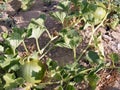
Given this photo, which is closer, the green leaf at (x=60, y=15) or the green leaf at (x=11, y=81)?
the green leaf at (x=11, y=81)

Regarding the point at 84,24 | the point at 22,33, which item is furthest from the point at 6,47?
the point at 84,24

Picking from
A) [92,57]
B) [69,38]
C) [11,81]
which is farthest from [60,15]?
[11,81]

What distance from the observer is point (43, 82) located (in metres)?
2.32

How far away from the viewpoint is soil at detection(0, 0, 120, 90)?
2.33 m

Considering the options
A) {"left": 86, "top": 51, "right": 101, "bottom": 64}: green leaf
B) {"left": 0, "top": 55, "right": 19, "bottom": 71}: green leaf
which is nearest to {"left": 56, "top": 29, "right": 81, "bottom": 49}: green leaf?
{"left": 86, "top": 51, "right": 101, "bottom": 64}: green leaf

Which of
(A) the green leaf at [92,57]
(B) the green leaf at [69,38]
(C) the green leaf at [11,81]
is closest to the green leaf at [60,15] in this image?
(B) the green leaf at [69,38]

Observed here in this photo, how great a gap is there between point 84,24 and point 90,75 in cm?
63

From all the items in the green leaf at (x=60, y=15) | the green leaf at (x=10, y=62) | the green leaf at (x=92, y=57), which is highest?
the green leaf at (x=60, y=15)

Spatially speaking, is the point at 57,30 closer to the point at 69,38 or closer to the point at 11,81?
the point at 69,38

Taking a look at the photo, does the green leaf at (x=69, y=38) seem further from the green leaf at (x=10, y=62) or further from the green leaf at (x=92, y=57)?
the green leaf at (x=10, y=62)

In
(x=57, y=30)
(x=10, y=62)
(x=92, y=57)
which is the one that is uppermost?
(x=57, y=30)

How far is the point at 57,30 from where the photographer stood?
2.72m

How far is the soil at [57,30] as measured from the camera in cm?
233

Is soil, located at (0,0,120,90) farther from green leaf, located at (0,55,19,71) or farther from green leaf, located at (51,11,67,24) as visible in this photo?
green leaf, located at (0,55,19,71)
